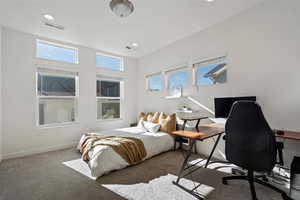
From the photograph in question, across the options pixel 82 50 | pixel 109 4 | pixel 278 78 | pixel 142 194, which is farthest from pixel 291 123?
pixel 82 50

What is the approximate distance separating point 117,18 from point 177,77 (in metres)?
2.09

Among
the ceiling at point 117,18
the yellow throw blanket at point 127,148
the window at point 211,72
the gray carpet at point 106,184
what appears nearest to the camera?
the gray carpet at point 106,184

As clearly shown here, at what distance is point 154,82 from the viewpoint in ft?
15.2

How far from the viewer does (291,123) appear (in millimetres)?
2156

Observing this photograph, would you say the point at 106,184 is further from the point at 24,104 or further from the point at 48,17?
the point at 48,17

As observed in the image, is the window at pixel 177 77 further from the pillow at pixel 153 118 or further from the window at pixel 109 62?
the window at pixel 109 62

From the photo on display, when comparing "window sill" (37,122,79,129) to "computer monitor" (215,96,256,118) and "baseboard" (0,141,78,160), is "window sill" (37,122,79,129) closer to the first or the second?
"baseboard" (0,141,78,160)

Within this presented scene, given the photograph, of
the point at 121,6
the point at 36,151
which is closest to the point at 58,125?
the point at 36,151

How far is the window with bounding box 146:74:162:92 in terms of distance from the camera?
4426 mm

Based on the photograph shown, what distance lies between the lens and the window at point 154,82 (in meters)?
4.43

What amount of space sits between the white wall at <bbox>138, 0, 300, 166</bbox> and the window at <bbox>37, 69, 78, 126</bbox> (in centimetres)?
343

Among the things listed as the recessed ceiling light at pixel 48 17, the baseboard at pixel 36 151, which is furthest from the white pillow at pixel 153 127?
the recessed ceiling light at pixel 48 17

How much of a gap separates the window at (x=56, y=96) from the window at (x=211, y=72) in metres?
3.36

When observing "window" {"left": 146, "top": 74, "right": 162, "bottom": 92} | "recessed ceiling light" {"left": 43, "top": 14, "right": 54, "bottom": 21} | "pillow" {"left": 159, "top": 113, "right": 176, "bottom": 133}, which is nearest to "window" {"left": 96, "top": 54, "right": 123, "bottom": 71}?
"window" {"left": 146, "top": 74, "right": 162, "bottom": 92}
